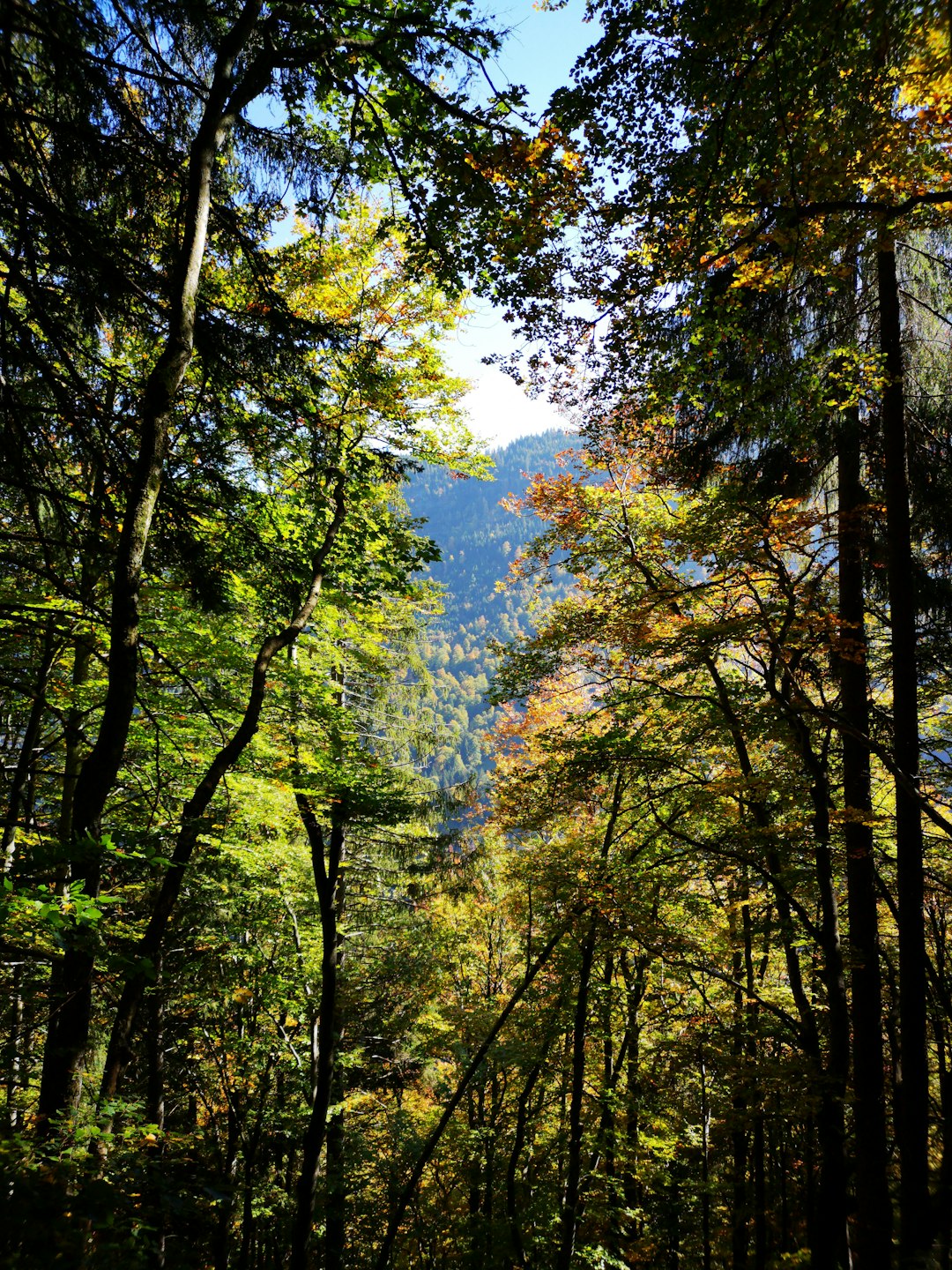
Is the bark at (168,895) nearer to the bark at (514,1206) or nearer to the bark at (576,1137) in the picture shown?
the bark at (576,1137)

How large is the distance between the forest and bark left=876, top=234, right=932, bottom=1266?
0.05 meters

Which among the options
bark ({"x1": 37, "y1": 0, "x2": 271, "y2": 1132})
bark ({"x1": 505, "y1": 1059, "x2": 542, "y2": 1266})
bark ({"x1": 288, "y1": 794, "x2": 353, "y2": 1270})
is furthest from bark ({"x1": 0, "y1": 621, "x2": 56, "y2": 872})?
bark ({"x1": 505, "y1": 1059, "x2": 542, "y2": 1266})

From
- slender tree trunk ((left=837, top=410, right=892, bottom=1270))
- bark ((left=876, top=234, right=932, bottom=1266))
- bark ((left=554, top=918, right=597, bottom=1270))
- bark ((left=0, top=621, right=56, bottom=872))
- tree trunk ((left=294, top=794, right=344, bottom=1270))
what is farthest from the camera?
bark ((left=554, top=918, right=597, bottom=1270))

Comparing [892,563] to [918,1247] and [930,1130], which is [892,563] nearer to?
[918,1247]

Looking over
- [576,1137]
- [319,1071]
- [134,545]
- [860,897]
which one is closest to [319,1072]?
[319,1071]

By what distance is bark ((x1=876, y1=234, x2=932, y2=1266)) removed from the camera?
Result: 4816mm

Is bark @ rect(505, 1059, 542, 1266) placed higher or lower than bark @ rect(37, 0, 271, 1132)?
lower

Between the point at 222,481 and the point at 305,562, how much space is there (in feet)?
5.73

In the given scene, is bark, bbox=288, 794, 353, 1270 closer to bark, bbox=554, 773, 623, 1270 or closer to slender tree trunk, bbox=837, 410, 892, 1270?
bark, bbox=554, 773, 623, 1270

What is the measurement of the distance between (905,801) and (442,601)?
25.8 ft

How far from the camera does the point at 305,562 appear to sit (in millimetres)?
5711

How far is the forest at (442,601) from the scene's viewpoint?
10.0ft

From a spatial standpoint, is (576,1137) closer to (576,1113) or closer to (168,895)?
(576,1113)

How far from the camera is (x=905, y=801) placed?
17.8 ft
